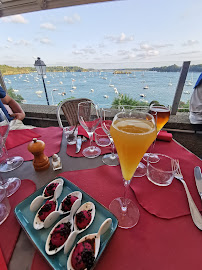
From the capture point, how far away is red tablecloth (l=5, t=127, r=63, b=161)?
717 millimetres

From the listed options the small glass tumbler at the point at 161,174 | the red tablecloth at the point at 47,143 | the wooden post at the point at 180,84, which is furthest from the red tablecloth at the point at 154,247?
the wooden post at the point at 180,84

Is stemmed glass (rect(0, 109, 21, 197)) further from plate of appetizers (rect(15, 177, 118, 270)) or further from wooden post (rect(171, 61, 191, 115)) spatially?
wooden post (rect(171, 61, 191, 115))

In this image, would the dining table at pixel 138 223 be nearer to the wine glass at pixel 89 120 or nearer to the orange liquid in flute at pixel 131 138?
the wine glass at pixel 89 120

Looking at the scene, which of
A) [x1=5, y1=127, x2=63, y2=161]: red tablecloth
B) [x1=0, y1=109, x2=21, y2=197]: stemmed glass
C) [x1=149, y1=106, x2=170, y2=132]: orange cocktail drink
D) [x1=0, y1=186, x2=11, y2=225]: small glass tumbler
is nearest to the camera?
[x1=0, y1=186, x2=11, y2=225]: small glass tumbler

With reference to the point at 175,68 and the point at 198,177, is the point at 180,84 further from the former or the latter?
the point at 198,177

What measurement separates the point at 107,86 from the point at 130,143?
4108 mm

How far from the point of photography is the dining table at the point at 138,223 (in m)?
0.31

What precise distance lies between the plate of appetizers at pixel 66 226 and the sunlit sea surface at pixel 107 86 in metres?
0.82

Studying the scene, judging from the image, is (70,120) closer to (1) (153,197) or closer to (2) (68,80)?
(1) (153,197)

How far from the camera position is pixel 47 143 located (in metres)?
0.80

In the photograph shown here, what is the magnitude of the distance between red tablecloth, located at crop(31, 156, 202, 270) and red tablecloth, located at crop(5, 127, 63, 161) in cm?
49

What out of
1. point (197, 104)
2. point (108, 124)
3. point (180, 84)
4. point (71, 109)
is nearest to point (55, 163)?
point (108, 124)

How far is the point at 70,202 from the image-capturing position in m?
0.39

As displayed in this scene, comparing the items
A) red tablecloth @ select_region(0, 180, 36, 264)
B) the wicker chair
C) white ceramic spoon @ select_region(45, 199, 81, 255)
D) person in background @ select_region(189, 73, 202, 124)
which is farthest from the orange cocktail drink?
person in background @ select_region(189, 73, 202, 124)
